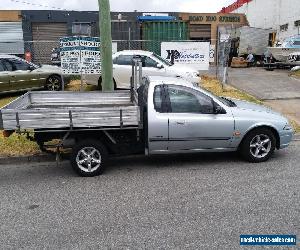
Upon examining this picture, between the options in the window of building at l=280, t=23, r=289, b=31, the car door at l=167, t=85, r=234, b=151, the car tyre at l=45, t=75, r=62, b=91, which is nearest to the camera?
the car door at l=167, t=85, r=234, b=151

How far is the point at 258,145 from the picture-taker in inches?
241

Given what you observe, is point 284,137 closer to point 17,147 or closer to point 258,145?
point 258,145

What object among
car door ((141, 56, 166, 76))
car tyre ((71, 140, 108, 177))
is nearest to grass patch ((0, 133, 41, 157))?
car tyre ((71, 140, 108, 177))

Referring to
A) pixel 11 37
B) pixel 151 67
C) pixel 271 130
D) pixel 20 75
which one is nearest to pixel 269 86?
pixel 151 67

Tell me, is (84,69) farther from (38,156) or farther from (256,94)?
(256,94)

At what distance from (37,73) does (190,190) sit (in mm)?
9076

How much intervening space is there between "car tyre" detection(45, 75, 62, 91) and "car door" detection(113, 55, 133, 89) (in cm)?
230

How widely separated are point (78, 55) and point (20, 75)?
3219 millimetres

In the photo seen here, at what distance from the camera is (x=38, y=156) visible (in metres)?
6.60

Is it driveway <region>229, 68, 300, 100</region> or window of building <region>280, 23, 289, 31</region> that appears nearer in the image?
driveway <region>229, 68, 300, 100</region>

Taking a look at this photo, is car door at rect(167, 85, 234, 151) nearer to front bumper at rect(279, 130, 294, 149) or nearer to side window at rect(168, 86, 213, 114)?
side window at rect(168, 86, 213, 114)

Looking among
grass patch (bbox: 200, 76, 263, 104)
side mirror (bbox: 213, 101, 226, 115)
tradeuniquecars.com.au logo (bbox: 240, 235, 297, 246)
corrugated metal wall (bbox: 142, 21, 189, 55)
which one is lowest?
tradeuniquecars.com.au logo (bbox: 240, 235, 297, 246)

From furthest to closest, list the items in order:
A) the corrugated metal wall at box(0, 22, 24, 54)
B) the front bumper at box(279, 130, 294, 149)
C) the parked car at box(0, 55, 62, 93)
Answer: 1. the corrugated metal wall at box(0, 22, 24, 54)
2. the parked car at box(0, 55, 62, 93)
3. the front bumper at box(279, 130, 294, 149)

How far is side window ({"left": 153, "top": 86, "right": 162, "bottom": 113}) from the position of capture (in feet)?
19.1
